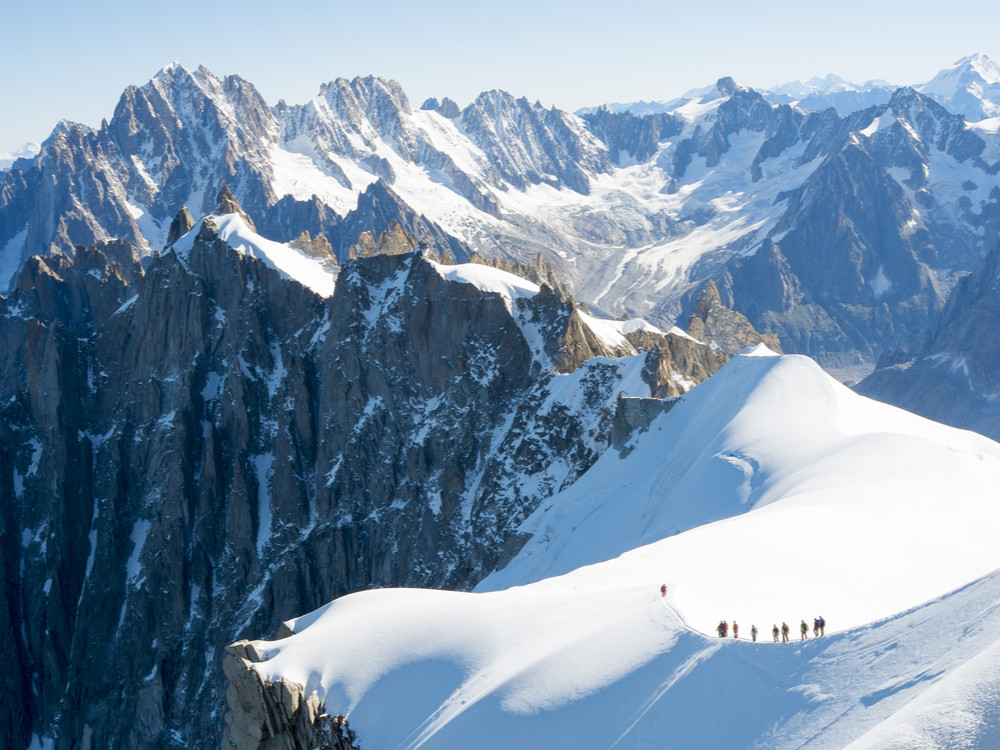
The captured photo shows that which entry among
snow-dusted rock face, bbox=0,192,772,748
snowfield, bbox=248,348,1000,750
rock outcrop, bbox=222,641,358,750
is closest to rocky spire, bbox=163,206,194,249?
snow-dusted rock face, bbox=0,192,772,748

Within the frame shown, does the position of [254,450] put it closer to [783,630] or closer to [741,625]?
[741,625]

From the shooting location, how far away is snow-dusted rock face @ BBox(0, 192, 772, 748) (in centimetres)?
10319

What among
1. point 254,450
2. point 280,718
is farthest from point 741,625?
point 254,450

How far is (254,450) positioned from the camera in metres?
122

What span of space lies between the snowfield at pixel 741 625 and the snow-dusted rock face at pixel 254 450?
33212 mm

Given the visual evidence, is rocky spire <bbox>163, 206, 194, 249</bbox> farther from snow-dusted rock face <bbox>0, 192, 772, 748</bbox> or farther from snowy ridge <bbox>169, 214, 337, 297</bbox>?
snow-dusted rock face <bbox>0, 192, 772, 748</bbox>

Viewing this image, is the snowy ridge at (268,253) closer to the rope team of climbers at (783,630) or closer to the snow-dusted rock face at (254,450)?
the snow-dusted rock face at (254,450)

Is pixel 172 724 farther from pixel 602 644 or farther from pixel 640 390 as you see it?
pixel 602 644

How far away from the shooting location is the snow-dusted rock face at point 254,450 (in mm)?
103188

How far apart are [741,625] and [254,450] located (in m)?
93.5

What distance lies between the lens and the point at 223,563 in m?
115

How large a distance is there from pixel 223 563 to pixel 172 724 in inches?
779

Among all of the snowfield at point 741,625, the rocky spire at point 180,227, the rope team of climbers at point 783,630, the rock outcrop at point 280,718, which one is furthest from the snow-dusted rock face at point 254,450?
the rope team of climbers at point 783,630

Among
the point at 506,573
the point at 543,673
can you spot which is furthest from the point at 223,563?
the point at 543,673
